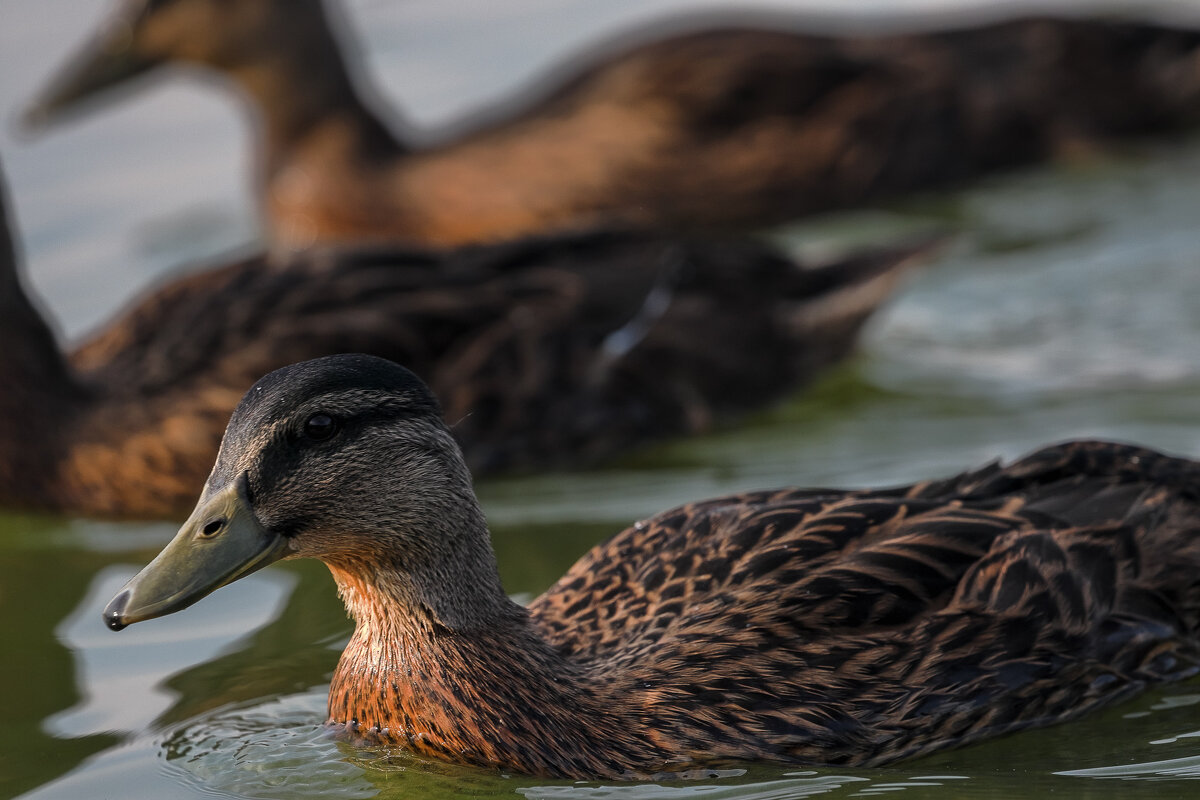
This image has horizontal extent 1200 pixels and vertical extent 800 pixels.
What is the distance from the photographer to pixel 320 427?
5.25 metres

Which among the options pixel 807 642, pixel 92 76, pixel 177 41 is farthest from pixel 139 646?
pixel 177 41

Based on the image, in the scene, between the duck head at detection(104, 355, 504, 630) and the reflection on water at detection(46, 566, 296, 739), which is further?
the reflection on water at detection(46, 566, 296, 739)

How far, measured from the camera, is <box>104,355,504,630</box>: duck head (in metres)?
5.11

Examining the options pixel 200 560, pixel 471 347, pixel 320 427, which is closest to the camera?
pixel 200 560

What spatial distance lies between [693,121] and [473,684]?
6.33 meters

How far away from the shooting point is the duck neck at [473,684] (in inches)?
211

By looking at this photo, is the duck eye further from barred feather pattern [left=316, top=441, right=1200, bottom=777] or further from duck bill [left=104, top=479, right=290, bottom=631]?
barred feather pattern [left=316, top=441, right=1200, bottom=777]

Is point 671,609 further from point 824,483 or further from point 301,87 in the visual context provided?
point 301,87

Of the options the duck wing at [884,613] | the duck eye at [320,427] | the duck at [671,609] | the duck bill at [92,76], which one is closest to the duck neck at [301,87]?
the duck bill at [92,76]

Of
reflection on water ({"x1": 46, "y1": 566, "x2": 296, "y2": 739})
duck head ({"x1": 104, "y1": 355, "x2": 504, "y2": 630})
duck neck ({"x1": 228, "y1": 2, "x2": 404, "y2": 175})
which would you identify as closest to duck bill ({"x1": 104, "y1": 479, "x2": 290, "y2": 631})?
duck head ({"x1": 104, "y1": 355, "x2": 504, "y2": 630})

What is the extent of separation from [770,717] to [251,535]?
142 centimetres

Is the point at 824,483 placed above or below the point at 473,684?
above

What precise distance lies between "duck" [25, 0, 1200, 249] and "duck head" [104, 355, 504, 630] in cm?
578

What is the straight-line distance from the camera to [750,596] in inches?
217
